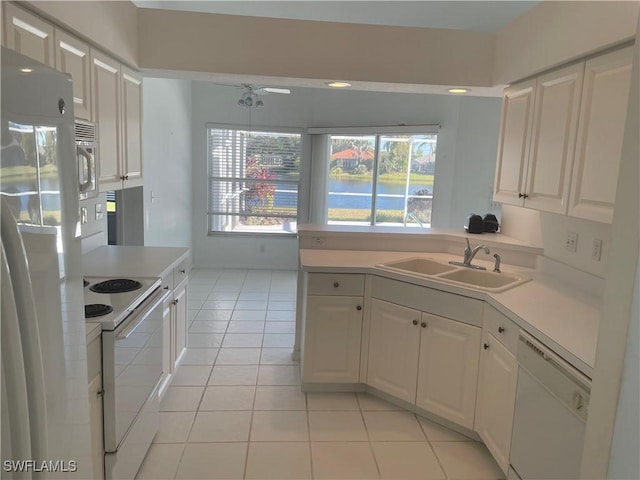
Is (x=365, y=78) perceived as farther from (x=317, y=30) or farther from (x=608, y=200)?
(x=608, y=200)

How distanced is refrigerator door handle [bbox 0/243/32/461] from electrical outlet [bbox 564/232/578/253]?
2.75 meters

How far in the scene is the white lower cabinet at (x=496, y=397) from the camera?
2.06 metres

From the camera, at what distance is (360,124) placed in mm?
6445

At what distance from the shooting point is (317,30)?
2.95 metres

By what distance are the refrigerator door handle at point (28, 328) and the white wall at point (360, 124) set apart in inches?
215

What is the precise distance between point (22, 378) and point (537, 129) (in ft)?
8.82

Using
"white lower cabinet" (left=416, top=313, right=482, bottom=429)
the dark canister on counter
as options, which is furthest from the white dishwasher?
the dark canister on counter

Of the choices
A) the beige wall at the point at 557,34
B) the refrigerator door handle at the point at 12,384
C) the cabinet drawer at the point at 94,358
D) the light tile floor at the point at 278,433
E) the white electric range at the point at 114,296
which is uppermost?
the beige wall at the point at 557,34

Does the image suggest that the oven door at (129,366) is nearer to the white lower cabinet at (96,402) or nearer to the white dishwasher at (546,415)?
the white lower cabinet at (96,402)

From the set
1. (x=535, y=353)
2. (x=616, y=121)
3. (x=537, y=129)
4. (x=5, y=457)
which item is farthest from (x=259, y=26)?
(x=5, y=457)

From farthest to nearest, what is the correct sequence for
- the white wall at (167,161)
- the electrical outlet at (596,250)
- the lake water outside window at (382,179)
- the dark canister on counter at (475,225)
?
1. the lake water outside window at (382,179)
2. the white wall at (167,161)
3. the dark canister on counter at (475,225)
4. the electrical outlet at (596,250)

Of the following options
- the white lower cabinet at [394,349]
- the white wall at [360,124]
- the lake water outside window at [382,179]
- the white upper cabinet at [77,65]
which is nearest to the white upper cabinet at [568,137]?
the white lower cabinet at [394,349]

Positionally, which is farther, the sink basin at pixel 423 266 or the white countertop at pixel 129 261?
the sink basin at pixel 423 266

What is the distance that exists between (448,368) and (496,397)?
37cm
